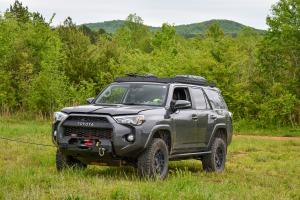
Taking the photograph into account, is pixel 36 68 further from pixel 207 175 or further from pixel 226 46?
pixel 207 175

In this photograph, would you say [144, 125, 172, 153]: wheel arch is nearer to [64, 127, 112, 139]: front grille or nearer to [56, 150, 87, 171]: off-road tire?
[64, 127, 112, 139]: front grille

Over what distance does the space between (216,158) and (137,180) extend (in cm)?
364

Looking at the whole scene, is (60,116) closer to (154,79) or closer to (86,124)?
(86,124)

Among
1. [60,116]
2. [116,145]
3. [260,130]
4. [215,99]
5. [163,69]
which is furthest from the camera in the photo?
[163,69]

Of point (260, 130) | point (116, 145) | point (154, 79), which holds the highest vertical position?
point (154, 79)

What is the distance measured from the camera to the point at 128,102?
11484 millimetres

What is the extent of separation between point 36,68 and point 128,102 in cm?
2846

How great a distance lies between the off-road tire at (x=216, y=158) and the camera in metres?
12.8

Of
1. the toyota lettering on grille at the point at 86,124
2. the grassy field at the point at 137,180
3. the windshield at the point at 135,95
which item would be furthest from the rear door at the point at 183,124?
the toyota lettering on grille at the point at 86,124

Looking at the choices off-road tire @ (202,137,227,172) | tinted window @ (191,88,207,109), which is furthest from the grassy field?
tinted window @ (191,88,207,109)

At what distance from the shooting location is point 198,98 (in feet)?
41.7

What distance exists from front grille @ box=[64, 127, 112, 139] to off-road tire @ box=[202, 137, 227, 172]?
3441 millimetres

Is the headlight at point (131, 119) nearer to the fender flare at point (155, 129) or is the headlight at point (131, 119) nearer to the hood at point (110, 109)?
the hood at point (110, 109)

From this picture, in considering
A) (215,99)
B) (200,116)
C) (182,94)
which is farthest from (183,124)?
(215,99)
